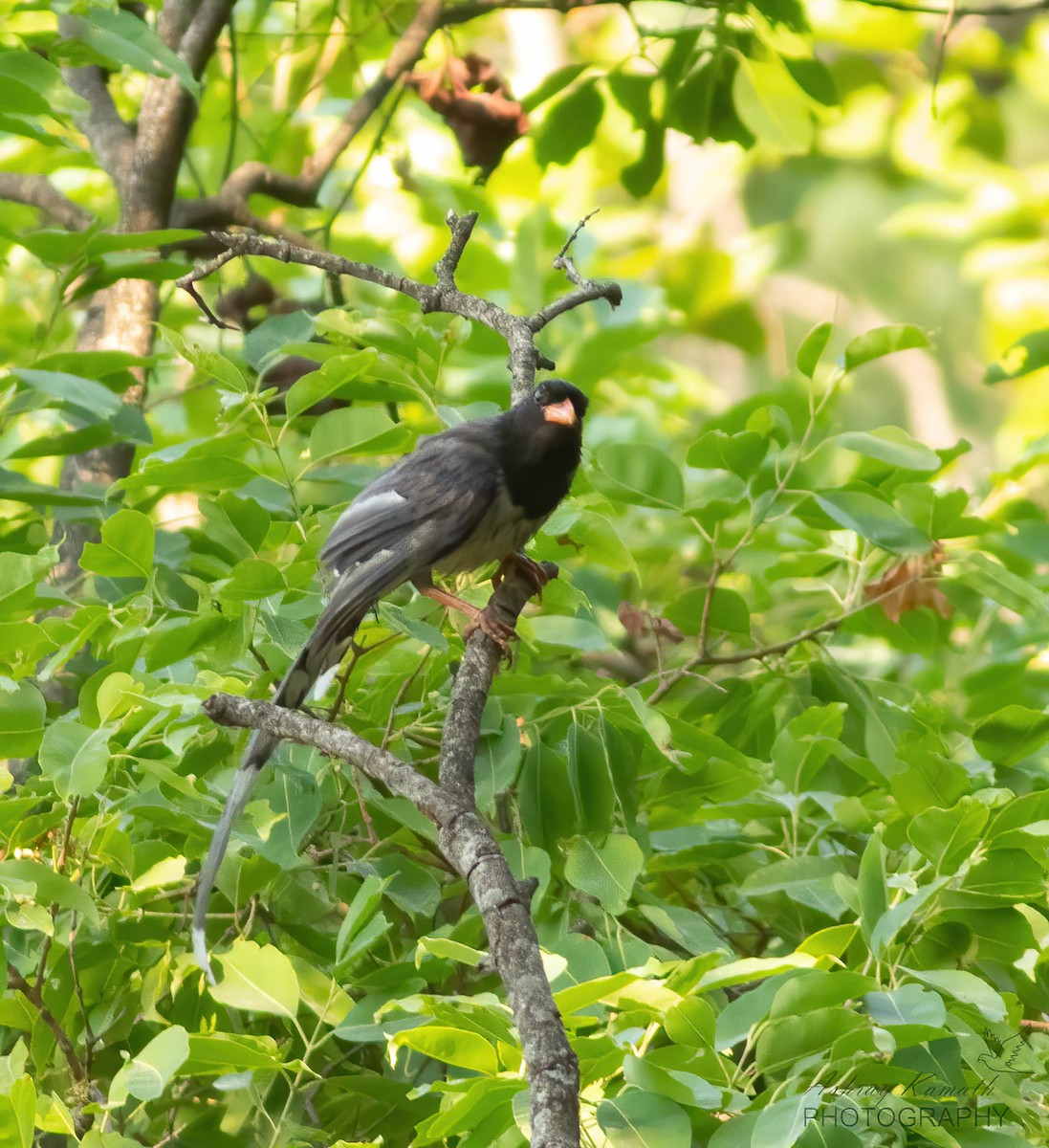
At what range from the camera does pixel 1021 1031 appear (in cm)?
168

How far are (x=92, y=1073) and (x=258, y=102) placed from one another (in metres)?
4.08

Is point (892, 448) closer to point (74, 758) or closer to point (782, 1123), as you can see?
point (782, 1123)

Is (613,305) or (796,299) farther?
(796,299)

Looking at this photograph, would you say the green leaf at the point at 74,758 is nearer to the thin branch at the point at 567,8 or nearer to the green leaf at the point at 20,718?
the green leaf at the point at 20,718

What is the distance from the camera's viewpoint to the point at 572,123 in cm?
335

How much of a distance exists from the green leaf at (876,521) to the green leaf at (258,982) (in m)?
1.11

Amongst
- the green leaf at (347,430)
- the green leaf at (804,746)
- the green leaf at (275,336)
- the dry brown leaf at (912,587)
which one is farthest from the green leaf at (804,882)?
the green leaf at (275,336)

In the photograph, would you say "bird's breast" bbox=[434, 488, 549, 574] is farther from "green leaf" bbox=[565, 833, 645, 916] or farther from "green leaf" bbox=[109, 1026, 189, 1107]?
"green leaf" bbox=[109, 1026, 189, 1107]

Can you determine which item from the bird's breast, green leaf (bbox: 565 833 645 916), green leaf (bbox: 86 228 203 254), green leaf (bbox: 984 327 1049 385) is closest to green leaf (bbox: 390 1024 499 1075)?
green leaf (bbox: 565 833 645 916)

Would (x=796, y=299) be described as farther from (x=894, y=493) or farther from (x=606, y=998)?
(x=606, y=998)

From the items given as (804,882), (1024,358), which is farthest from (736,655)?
(1024,358)

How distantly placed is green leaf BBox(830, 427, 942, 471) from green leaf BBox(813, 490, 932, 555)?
0.07 m

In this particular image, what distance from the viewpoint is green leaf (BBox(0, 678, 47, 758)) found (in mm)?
1831

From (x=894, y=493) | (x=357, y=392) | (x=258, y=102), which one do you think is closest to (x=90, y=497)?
(x=357, y=392)
